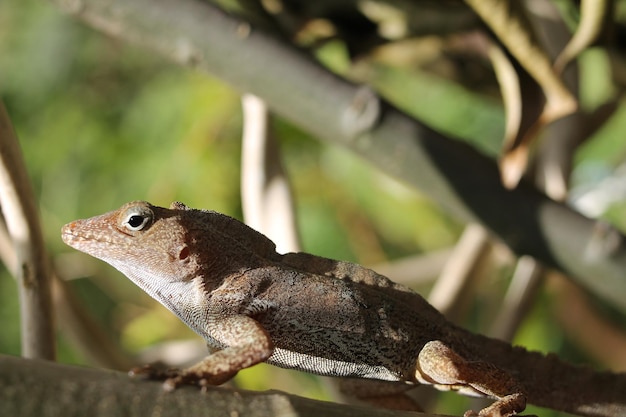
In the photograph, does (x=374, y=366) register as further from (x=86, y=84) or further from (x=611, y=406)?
(x=86, y=84)

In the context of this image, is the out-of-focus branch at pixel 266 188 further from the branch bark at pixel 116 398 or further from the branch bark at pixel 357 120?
the branch bark at pixel 116 398

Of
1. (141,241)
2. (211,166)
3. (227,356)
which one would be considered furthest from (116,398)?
(211,166)

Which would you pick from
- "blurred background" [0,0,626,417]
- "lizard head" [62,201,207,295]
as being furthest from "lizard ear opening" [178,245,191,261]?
"blurred background" [0,0,626,417]

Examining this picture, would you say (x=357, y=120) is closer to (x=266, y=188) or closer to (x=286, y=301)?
(x=266, y=188)

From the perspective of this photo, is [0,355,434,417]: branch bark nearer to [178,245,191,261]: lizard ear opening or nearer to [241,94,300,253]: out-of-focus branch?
[178,245,191,261]: lizard ear opening

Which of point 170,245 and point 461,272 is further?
point 461,272

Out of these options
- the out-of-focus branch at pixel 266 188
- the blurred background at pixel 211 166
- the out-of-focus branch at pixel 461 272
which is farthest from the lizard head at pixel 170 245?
the blurred background at pixel 211 166
